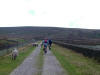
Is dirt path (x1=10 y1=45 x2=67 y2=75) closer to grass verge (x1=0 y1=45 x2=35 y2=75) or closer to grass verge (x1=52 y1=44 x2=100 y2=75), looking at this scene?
grass verge (x1=0 y1=45 x2=35 y2=75)

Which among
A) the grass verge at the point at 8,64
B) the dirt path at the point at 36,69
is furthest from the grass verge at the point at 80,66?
the grass verge at the point at 8,64

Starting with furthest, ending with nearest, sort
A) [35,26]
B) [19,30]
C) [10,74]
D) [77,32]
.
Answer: [35,26] < [19,30] < [77,32] < [10,74]

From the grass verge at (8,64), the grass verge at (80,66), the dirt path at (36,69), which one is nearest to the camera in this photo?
the dirt path at (36,69)

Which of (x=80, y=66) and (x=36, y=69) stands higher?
(x=36, y=69)

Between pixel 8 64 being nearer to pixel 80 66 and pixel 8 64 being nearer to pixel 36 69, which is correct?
pixel 36 69

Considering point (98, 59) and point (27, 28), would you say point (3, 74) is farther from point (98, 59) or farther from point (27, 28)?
point (27, 28)

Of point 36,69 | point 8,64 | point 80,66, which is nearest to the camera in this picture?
point 36,69

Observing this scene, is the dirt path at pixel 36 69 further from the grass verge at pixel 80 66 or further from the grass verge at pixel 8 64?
the grass verge at pixel 80 66

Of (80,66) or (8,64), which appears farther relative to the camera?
(8,64)

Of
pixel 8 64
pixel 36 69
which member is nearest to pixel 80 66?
pixel 36 69

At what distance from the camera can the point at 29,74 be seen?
12.0 meters

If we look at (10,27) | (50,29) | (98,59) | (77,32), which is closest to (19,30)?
(10,27)

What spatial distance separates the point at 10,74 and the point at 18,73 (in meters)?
0.48

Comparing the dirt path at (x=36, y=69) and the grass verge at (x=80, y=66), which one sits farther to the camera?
the grass verge at (x=80, y=66)
